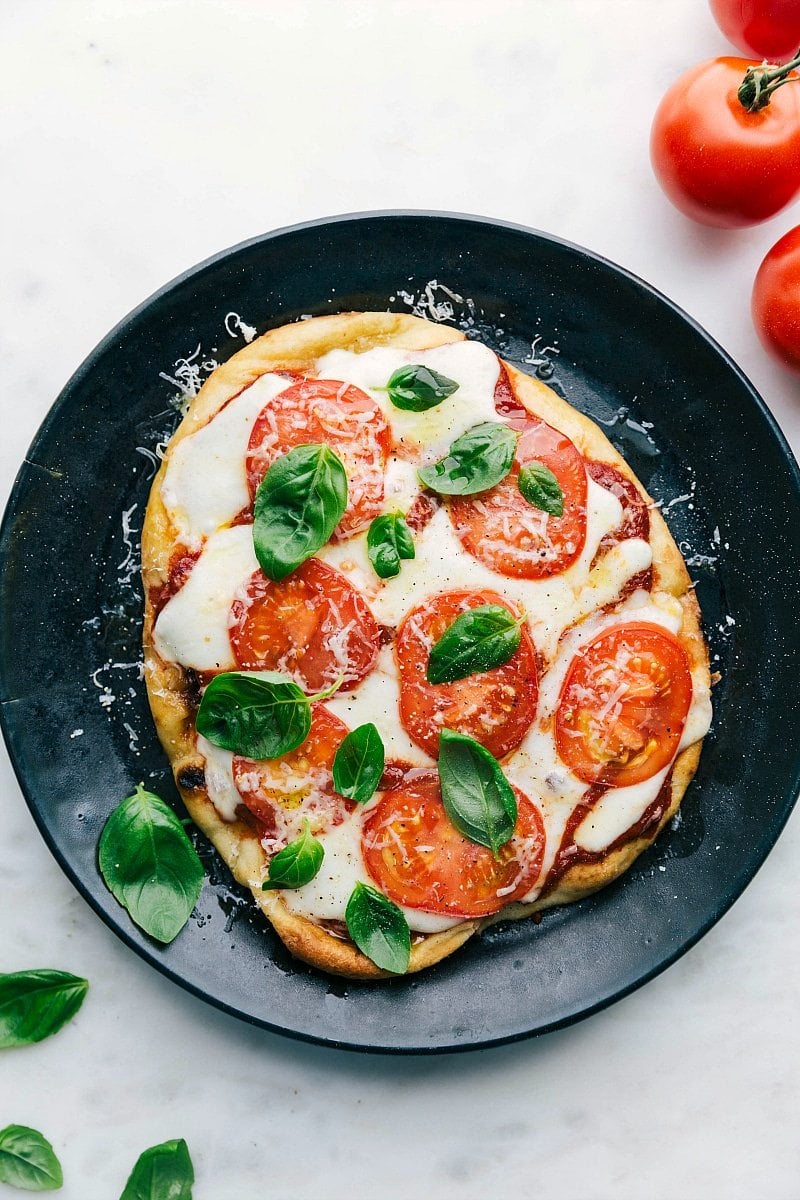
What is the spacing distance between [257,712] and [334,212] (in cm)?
153

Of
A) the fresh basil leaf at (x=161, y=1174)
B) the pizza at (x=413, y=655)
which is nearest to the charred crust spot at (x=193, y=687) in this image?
the pizza at (x=413, y=655)

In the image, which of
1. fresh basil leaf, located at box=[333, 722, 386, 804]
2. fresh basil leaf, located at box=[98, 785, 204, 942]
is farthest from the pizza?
fresh basil leaf, located at box=[98, 785, 204, 942]

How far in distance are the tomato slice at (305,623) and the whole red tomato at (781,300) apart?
137cm

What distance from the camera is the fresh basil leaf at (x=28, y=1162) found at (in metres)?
2.98

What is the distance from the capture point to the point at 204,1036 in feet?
9.98

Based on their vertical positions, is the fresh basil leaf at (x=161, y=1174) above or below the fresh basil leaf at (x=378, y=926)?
below

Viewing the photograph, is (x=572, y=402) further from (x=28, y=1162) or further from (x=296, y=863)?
(x=28, y=1162)

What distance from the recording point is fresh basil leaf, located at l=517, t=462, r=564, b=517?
8.83ft

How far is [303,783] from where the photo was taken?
2711 millimetres

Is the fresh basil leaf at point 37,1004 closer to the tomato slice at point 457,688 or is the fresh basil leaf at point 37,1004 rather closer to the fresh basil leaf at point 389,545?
the tomato slice at point 457,688

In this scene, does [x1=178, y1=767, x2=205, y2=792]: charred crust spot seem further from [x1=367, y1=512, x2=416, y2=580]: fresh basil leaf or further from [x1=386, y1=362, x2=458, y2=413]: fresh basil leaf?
[x1=386, y1=362, x2=458, y2=413]: fresh basil leaf

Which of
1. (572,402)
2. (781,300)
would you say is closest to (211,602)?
(572,402)

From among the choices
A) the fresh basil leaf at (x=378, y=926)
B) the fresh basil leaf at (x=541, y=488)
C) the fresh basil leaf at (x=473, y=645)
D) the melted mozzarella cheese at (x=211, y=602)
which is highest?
the melted mozzarella cheese at (x=211, y=602)

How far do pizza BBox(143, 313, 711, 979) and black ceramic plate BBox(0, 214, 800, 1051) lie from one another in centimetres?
19
